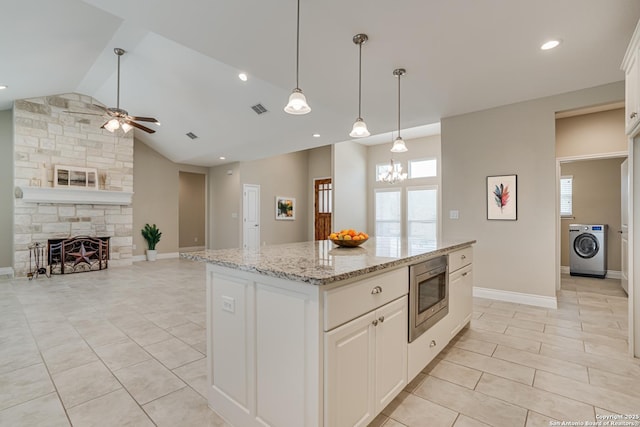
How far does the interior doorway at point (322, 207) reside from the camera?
31.6ft

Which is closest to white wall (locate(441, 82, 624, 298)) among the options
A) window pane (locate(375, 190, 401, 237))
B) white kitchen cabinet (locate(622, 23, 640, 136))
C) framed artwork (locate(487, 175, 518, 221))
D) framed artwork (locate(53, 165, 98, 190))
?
framed artwork (locate(487, 175, 518, 221))

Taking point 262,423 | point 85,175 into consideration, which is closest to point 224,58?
point 262,423

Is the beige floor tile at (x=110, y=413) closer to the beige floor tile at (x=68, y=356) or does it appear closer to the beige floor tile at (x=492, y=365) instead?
the beige floor tile at (x=68, y=356)

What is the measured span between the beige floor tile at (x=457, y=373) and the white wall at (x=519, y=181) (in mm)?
2399

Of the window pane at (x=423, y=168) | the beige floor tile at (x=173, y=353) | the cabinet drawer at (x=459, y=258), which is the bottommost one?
the beige floor tile at (x=173, y=353)

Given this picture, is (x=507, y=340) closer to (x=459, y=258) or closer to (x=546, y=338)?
(x=546, y=338)

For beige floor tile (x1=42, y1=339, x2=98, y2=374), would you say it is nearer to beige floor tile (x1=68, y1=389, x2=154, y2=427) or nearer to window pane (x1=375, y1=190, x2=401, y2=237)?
beige floor tile (x1=68, y1=389, x2=154, y2=427)

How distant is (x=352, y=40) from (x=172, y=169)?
24.4 ft

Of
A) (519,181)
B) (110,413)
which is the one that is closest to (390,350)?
(110,413)

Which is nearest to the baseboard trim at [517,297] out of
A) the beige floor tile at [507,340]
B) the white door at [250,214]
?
the beige floor tile at [507,340]

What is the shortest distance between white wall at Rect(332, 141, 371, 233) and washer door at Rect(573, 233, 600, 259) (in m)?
5.12

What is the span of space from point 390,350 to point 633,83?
2786 millimetres

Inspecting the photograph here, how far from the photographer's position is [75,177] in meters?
6.32

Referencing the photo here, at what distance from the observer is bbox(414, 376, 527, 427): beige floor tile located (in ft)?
5.64
